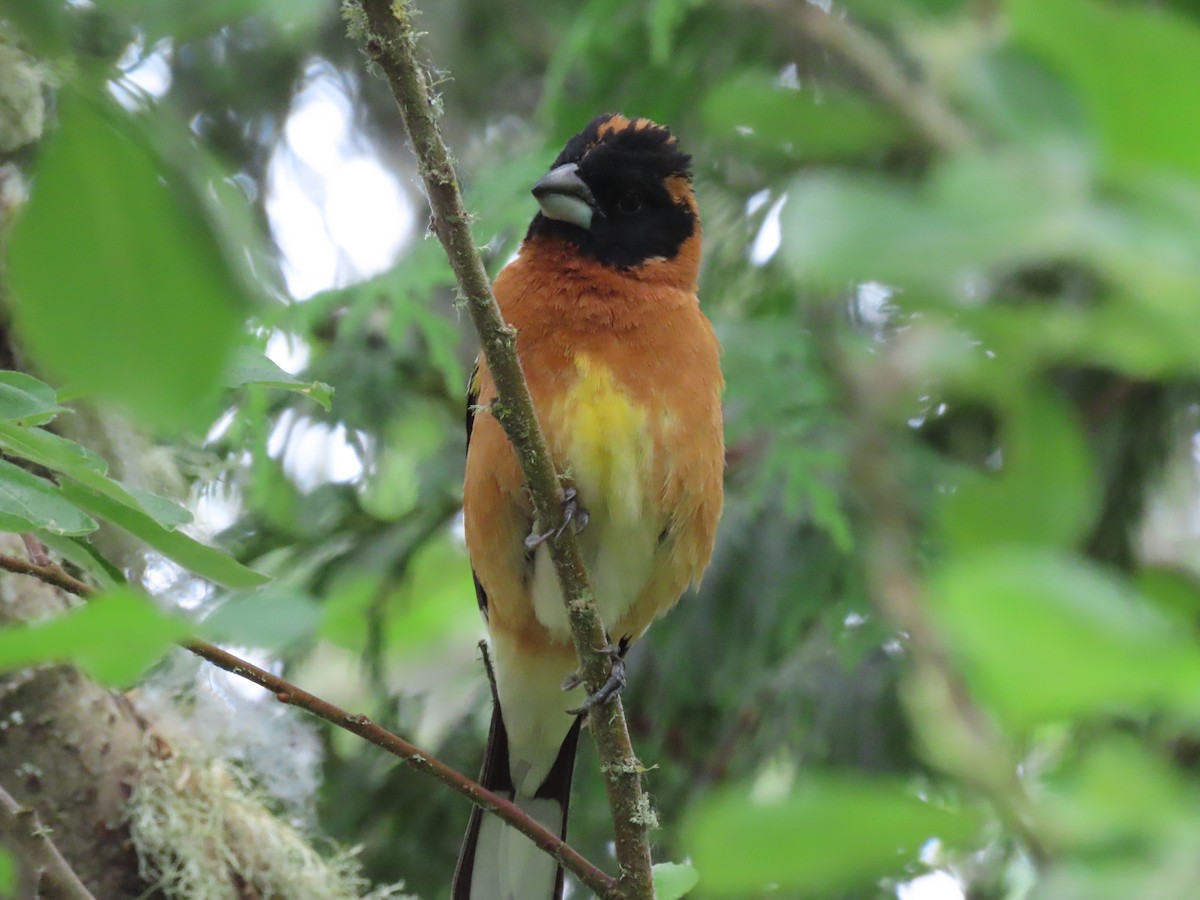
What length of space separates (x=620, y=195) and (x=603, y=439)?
851 millimetres

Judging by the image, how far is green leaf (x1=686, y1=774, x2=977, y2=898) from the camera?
619 millimetres

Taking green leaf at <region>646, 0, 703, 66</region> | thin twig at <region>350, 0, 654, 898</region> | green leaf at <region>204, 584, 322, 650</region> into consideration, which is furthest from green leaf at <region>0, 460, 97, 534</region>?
green leaf at <region>646, 0, 703, 66</region>

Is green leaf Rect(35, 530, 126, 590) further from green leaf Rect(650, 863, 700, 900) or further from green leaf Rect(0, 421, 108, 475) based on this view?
green leaf Rect(650, 863, 700, 900)

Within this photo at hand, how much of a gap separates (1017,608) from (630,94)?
168 inches

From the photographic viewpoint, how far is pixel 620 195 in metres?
3.53

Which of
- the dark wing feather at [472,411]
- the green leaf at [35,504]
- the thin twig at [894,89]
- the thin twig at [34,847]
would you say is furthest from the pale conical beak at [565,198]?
the green leaf at [35,504]

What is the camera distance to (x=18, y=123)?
277cm

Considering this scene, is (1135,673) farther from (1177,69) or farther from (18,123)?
(18,123)

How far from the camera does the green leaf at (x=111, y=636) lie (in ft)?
2.09

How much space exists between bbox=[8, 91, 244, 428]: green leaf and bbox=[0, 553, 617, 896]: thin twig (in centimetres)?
122

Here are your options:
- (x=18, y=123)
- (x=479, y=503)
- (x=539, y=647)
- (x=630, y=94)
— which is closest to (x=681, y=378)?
(x=479, y=503)

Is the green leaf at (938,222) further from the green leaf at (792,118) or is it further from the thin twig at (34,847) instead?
the thin twig at (34,847)

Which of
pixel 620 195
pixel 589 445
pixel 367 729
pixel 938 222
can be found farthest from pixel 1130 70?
pixel 620 195

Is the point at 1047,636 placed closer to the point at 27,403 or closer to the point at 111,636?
the point at 111,636
